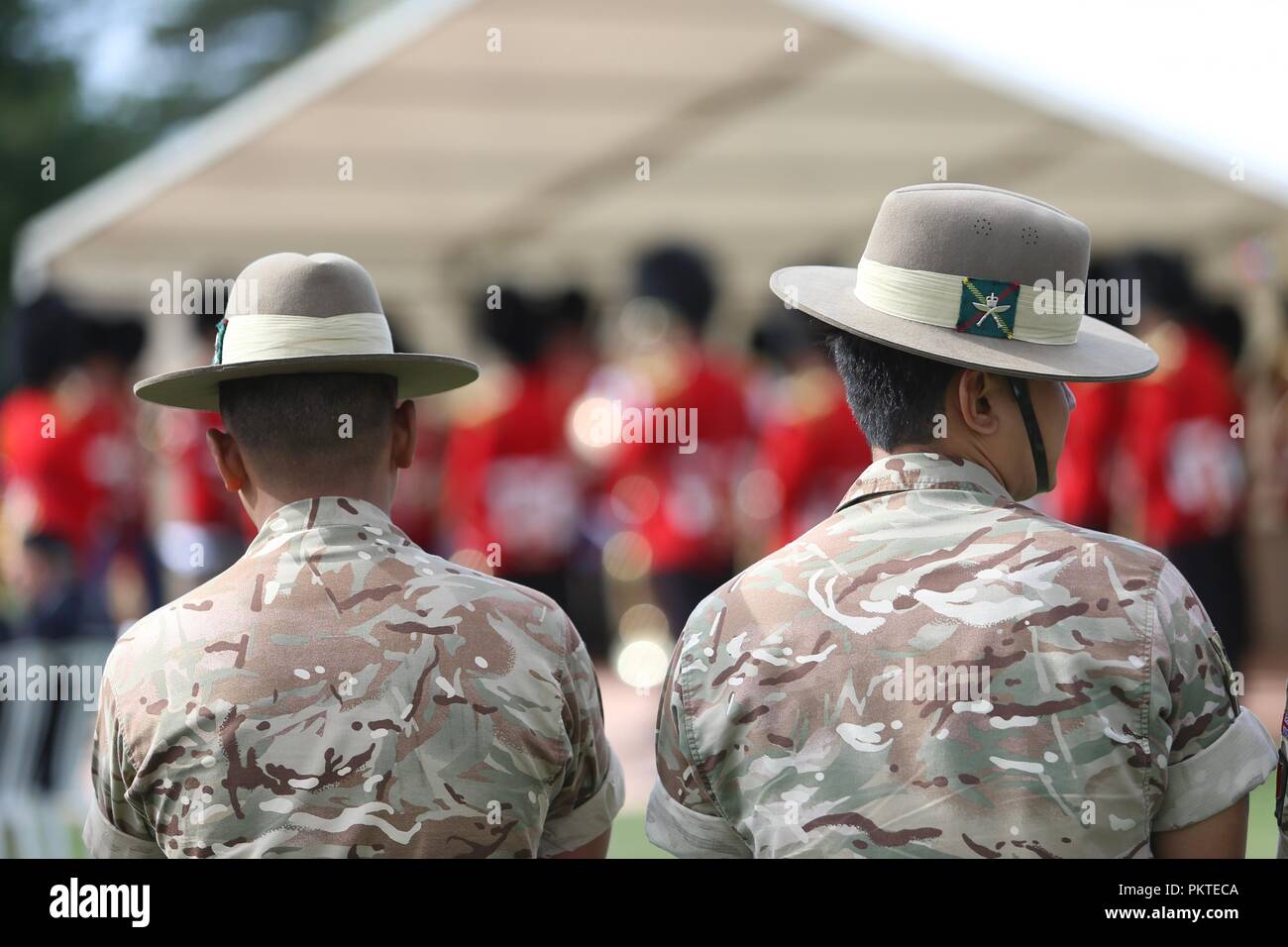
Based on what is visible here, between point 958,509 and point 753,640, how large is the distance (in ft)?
1.11

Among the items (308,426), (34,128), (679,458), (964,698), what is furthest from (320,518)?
(34,128)

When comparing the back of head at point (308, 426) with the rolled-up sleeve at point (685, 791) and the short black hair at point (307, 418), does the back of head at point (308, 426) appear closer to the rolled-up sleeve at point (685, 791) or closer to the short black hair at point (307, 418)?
the short black hair at point (307, 418)

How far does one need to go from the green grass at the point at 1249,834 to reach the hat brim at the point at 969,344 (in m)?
3.04

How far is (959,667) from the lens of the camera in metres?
2.14

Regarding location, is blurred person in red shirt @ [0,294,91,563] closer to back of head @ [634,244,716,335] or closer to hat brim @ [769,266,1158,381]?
back of head @ [634,244,716,335]

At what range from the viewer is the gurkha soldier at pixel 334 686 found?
229 centimetres

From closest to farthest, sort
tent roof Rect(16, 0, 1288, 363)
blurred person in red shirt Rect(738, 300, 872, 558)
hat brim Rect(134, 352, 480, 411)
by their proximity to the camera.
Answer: hat brim Rect(134, 352, 480, 411) → blurred person in red shirt Rect(738, 300, 872, 558) → tent roof Rect(16, 0, 1288, 363)

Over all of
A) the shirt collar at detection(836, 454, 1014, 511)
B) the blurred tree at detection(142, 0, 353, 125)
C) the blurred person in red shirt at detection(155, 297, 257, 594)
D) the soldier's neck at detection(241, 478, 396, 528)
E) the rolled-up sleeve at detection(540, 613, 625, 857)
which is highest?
the blurred tree at detection(142, 0, 353, 125)

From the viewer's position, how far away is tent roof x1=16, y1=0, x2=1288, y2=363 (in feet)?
42.0

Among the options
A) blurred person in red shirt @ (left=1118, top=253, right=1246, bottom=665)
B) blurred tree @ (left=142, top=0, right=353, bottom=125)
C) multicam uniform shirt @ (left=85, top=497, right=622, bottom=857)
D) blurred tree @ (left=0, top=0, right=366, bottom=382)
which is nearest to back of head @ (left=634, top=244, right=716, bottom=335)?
blurred person in red shirt @ (left=1118, top=253, right=1246, bottom=665)

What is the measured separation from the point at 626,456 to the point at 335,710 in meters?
5.77

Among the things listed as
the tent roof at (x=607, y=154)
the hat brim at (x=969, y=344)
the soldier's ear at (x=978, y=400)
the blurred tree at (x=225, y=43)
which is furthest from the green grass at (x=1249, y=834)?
the blurred tree at (x=225, y=43)

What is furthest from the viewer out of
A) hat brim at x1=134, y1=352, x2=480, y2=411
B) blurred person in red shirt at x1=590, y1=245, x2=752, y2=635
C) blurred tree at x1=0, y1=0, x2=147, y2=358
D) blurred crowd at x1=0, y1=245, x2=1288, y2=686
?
blurred tree at x1=0, y1=0, x2=147, y2=358

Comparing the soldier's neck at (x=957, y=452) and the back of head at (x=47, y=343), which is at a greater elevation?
the soldier's neck at (x=957, y=452)
